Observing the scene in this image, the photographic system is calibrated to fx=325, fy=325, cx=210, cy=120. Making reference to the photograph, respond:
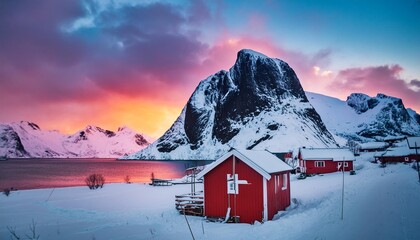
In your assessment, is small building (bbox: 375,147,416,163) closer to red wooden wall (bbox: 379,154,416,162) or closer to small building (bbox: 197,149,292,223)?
red wooden wall (bbox: 379,154,416,162)

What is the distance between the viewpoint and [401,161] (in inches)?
2889

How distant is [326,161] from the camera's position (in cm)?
6481

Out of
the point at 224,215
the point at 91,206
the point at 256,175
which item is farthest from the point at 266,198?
the point at 91,206

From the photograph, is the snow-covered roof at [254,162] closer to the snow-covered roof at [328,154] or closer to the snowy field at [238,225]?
the snowy field at [238,225]

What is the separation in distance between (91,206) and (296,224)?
22.8 metres

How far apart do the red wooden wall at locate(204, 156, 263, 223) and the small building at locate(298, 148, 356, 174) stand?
4519 cm

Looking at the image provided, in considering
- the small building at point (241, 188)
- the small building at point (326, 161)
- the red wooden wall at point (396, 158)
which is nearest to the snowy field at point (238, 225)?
the small building at point (241, 188)

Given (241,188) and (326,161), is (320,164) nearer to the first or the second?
(326,161)

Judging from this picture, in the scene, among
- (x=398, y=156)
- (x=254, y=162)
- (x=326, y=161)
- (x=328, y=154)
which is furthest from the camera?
(x=398, y=156)

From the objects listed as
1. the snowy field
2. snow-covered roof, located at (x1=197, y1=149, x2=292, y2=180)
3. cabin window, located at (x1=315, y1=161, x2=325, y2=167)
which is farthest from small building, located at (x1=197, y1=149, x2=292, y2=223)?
cabin window, located at (x1=315, y1=161, x2=325, y2=167)

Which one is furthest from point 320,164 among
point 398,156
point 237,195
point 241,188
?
point 237,195

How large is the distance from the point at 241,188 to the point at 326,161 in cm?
4628

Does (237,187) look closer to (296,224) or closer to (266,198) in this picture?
(266,198)

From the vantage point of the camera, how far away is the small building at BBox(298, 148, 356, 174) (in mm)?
63562
